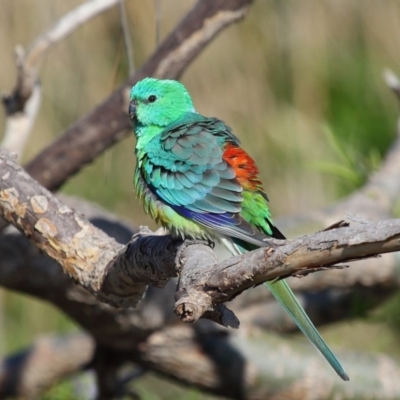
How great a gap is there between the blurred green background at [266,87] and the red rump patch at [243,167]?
6.41 feet

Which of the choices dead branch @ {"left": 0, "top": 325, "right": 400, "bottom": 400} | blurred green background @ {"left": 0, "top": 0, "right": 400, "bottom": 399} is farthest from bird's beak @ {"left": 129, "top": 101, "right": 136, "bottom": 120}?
blurred green background @ {"left": 0, "top": 0, "right": 400, "bottom": 399}

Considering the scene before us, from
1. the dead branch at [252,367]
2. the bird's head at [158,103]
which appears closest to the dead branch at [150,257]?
the bird's head at [158,103]

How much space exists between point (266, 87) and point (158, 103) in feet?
6.79

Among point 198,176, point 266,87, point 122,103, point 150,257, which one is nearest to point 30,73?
point 122,103

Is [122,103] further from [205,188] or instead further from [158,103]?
[205,188]

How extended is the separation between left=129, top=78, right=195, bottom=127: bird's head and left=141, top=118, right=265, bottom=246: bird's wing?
16 cm

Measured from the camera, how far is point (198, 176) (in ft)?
8.43

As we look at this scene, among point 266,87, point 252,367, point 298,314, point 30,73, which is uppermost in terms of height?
point 30,73

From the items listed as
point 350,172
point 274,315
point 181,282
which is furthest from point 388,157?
point 181,282

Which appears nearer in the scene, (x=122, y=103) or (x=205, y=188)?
(x=205, y=188)

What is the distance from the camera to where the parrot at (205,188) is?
2.44m

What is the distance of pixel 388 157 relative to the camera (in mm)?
4074

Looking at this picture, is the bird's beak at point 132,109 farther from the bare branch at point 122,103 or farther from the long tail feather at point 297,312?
the long tail feather at point 297,312

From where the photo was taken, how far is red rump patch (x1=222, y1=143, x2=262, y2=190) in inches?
99.7
